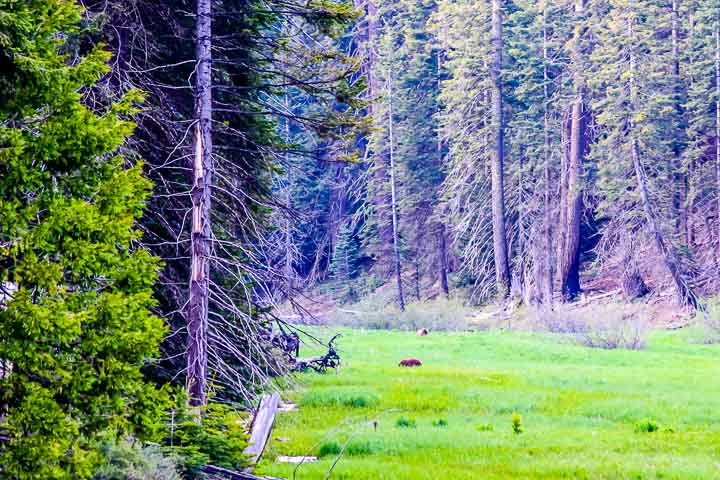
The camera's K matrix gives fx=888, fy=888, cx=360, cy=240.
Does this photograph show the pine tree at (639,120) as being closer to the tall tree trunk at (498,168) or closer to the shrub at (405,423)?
the tall tree trunk at (498,168)

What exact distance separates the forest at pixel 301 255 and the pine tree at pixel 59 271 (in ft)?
0.06

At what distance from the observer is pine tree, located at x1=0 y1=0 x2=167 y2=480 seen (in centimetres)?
534

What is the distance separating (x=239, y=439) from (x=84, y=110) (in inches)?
152

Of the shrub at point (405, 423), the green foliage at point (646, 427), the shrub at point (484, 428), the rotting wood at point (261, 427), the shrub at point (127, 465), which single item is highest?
the shrub at point (127, 465)

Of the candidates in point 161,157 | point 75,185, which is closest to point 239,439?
point 75,185

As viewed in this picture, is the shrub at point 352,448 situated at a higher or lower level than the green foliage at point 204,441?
lower

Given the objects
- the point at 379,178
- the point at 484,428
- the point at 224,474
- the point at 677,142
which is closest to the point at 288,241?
the point at 484,428

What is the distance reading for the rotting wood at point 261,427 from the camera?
9.70m

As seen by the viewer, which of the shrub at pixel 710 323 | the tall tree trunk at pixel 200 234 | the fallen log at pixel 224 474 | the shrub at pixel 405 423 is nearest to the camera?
the fallen log at pixel 224 474

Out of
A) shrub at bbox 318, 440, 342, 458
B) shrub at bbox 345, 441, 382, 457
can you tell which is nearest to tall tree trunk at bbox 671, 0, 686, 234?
shrub at bbox 345, 441, 382, 457

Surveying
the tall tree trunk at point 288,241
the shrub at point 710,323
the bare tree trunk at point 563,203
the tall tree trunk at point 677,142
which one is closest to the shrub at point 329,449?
the tall tree trunk at point 288,241

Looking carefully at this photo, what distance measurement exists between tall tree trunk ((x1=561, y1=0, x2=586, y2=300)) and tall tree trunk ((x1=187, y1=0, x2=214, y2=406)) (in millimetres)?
31383

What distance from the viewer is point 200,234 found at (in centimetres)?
1000

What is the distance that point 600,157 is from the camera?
40.1 m
